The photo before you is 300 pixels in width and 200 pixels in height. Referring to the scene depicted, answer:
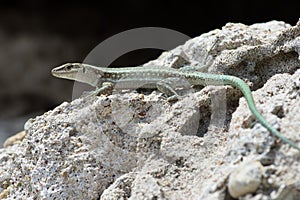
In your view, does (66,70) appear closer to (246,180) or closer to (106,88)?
(106,88)

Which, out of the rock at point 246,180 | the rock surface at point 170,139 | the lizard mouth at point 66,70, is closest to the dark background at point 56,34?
the lizard mouth at point 66,70

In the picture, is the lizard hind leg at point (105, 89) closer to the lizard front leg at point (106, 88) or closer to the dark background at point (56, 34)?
the lizard front leg at point (106, 88)

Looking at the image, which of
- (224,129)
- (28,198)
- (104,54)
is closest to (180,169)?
(224,129)

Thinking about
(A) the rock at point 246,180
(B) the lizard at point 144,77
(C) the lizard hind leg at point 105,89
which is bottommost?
(A) the rock at point 246,180

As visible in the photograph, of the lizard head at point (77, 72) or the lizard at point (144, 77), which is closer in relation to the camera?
the lizard at point (144, 77)

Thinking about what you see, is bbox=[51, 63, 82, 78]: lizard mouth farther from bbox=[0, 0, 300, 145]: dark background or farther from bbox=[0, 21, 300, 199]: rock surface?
bbox=[0, 0, 300, 145]: dark background

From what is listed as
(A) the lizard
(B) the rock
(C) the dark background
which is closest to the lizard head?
(A) the lizard

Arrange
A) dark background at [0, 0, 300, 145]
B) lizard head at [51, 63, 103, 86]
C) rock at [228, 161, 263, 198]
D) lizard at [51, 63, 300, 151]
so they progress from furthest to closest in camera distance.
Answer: dark background at [0, 0, 300, 145], lizard head at [51, 63, 103, 86], lizard at [51, 63, 300, 151], rock at [228, 161, 263, 198]
